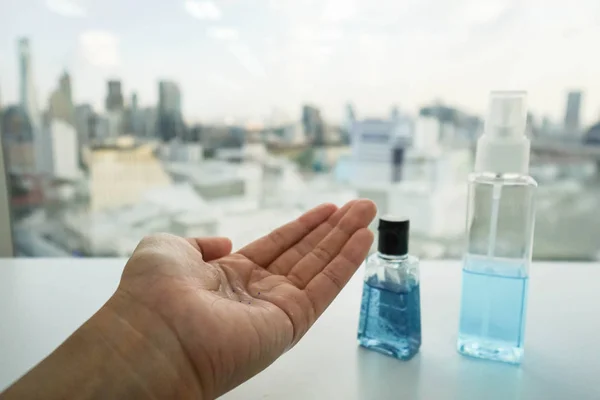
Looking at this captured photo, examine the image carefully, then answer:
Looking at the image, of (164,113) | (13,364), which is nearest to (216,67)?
(164,113)

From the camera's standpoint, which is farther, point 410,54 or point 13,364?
point 410,54

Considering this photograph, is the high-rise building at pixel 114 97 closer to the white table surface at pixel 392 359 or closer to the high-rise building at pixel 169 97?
the high-rise building at pixel 169 97

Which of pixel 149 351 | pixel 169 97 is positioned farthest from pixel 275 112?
pixel 149 351

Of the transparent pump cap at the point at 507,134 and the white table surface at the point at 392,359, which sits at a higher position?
the transparent pump cap at the point at 507,134

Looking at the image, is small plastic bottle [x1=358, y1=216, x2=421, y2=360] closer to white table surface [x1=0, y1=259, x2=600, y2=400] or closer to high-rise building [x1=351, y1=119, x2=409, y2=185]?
white table surface [x1=0, y1=259, x2=600, y2=400]

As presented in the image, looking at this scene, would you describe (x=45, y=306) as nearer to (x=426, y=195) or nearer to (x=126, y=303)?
(x=126, y=303)

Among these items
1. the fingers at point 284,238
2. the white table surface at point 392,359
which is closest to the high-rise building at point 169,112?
the white table surface at point 392,359

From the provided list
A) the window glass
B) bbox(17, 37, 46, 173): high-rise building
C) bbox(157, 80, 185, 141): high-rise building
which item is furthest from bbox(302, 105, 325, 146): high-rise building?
bbox(17, 37, 46, 173): high-rise building
